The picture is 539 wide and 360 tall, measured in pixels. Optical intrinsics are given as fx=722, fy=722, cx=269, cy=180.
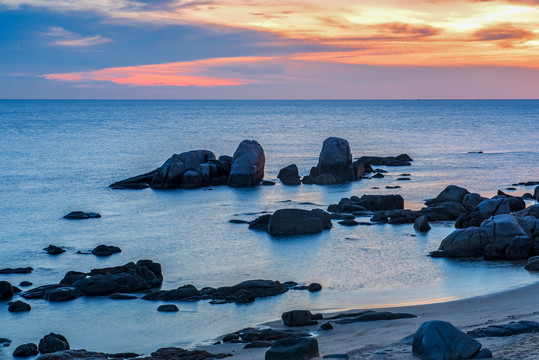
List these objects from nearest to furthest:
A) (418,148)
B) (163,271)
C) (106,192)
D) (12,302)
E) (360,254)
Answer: (12,302), (163,271), (360,254), (106,192), (418,148)

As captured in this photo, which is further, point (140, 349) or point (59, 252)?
point (59, 252)

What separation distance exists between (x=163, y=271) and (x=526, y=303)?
14.2 m

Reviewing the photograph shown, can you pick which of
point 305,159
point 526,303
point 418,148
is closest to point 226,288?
point 526,303

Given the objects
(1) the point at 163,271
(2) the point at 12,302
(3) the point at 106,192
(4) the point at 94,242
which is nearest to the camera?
(2) the point at 12,302

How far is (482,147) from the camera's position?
93438 millimetres

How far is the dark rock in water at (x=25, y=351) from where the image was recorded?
19.5 metres

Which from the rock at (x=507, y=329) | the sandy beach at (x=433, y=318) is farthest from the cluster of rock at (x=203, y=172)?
the rock at (x=507, y=329)

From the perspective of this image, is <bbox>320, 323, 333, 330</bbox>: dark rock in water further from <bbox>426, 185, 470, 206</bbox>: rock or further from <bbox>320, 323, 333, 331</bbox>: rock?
<bbox>426, 185, 470, 206</bbox>: rock

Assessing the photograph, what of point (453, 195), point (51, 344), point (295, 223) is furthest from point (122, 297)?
point (453, 195)

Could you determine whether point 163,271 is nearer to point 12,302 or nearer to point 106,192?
point 12,302

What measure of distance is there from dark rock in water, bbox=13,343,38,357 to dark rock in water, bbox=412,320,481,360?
1045cm

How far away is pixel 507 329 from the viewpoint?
1725 cm

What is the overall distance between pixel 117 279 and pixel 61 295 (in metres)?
2.10

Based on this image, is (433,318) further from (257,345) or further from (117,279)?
(117,279)
